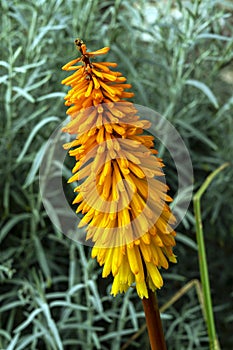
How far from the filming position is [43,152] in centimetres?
149

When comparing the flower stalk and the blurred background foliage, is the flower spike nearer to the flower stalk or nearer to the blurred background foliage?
the flower stalk

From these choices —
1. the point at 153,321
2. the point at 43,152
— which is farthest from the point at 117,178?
the point at 43,152

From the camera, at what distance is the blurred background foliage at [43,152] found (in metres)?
1.58

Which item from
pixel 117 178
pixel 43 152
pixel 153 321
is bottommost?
pixel 153 321

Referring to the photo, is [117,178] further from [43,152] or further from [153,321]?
[43,152]

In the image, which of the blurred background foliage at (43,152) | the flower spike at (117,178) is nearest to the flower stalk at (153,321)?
the flower spike at (117,178)

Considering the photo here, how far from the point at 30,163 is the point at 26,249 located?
28 centimetres

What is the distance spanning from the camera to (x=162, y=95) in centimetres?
192

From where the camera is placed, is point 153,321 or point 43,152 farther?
point 43,152

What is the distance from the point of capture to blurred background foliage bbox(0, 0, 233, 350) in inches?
62.4

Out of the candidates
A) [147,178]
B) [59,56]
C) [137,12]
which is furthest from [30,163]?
[147,178]

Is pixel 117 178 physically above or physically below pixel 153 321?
above

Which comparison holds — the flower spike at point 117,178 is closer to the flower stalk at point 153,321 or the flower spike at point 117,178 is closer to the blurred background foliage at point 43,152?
the flower stalk at point 153,321

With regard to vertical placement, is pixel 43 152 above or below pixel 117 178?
above
